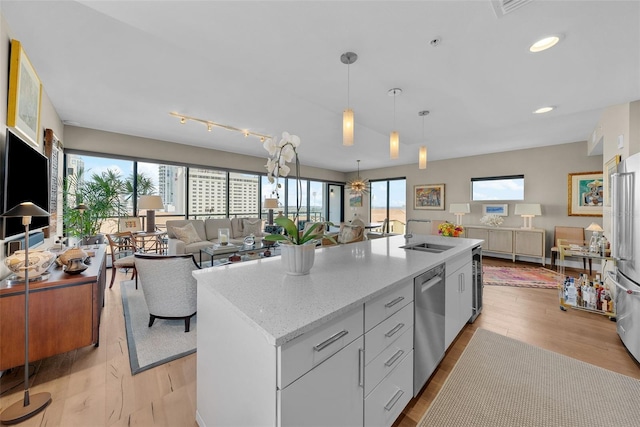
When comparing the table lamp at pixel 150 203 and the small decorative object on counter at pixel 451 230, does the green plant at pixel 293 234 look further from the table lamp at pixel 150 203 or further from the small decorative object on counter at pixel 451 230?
the table lamp at pixel 150 203

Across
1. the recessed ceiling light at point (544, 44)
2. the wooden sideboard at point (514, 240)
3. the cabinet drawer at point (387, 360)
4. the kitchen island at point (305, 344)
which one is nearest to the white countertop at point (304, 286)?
the kitchen island at point (305, 344)

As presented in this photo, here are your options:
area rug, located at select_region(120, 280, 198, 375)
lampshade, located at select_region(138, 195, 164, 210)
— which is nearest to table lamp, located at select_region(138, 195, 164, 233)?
lampshade, located at select_region(138, 195, 164, 210)

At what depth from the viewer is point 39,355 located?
6.01ft

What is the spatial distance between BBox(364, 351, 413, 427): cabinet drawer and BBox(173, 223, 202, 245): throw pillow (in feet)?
14.7

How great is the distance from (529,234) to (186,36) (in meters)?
6.82

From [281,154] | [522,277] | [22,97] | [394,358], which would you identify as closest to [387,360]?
[394,358]

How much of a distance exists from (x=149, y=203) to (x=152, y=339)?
3.22 meters

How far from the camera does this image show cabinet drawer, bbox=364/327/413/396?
1.19 m

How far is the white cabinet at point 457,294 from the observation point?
6.75ft

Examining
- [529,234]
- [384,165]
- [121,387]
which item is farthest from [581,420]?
[384,165]

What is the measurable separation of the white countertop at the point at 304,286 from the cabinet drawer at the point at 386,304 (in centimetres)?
6

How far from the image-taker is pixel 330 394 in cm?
98

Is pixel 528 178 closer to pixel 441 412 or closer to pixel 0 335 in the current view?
pixel 441 412

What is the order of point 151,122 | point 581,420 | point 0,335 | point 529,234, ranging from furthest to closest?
point 529,234 → point 151,122 → point 0,335 → point 581,420
